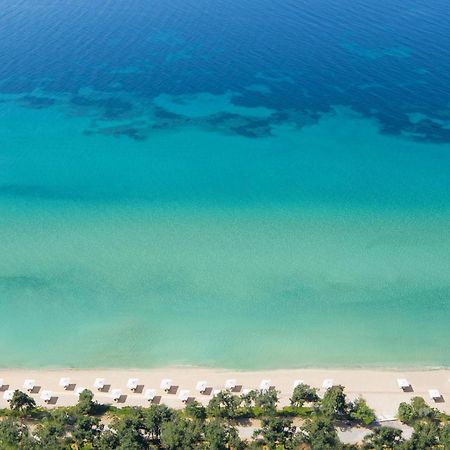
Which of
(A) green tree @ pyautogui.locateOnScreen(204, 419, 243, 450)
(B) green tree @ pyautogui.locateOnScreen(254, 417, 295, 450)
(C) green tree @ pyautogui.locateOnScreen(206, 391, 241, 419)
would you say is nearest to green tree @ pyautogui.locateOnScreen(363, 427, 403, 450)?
(B) green tree @ pyautogui.locateOnScreen(254, 417, 295, 450)

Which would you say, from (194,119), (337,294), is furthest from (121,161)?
(337,294)

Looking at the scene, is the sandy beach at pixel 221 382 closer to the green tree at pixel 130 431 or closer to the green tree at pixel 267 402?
the green tree at pixel 267 402

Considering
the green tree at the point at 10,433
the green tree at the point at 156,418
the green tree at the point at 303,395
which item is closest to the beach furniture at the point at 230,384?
the green tree at the point at 303,395

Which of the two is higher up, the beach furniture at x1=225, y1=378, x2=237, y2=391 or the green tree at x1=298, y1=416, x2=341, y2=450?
the beach furniture at x1=225, y1=378, x2=237, y2=391

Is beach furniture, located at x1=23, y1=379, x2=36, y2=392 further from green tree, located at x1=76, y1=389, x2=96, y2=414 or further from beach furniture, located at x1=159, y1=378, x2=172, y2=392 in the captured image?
beach furniture, located at x1=159, y1=378, x2=172, y2=392

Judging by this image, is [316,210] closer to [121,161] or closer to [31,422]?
[121,161]

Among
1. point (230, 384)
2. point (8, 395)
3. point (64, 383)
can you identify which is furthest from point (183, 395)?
point (8, 395)
